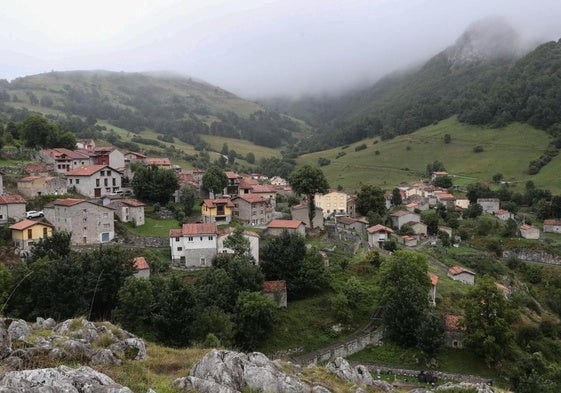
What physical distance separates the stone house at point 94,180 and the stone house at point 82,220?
1159 centimetres

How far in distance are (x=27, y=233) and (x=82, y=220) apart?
17.3ft

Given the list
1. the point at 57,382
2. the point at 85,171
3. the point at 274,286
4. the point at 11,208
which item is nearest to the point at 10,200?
the point at 11,208

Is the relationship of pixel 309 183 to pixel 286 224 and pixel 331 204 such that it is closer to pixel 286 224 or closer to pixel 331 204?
pixel 286 224

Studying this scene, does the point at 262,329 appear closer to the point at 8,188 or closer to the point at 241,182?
the point at 8,188

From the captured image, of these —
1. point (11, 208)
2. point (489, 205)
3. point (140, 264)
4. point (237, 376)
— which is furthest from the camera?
point (489, 205)

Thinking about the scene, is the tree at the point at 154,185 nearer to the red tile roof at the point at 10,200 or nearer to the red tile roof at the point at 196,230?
the red tile roof at the point at 10,200

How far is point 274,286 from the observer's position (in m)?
41.6

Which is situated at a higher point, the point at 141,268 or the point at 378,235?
the point at 141,268

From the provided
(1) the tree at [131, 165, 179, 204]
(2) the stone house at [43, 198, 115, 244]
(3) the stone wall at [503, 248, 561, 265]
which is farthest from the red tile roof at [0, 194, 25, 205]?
(3) the stone wall at [503, 248, 561, 265]

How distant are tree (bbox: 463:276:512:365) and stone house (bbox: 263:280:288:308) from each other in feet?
47.9

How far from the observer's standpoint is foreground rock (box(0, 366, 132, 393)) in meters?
10.8

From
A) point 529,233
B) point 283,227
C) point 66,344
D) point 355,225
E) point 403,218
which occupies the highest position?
point 66,344

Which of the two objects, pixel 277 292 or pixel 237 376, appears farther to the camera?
pixel 277 292

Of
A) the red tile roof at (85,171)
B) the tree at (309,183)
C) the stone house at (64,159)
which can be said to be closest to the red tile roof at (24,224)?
the red tile roof at (85,171)
